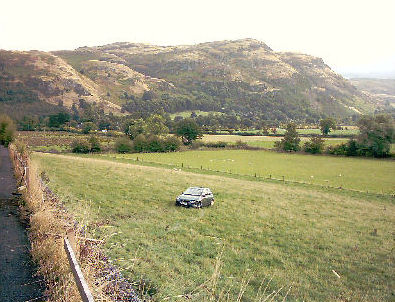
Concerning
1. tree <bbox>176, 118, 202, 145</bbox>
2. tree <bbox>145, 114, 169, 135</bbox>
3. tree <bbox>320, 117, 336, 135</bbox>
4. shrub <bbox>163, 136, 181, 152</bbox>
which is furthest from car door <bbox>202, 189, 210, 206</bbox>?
tree <bbox>320, 117, 336, 135</bbox>

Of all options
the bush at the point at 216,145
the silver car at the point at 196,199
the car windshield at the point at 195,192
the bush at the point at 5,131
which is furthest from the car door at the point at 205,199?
the bush at the point at 216,145

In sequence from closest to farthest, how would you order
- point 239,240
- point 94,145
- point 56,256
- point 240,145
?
point 56,256
point 239,240
point 94,145
point 240,145

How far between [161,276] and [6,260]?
500 cm

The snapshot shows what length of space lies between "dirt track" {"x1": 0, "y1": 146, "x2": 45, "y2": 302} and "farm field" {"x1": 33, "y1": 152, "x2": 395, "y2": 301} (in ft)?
7.33

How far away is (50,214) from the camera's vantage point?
10.8 metres

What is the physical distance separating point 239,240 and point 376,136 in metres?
80.9

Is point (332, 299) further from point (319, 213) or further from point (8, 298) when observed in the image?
point (319, 213)

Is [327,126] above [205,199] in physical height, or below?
below

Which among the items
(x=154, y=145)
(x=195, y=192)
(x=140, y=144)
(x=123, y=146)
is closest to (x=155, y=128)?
(x=154, y=145)

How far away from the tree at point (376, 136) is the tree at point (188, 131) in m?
46.6

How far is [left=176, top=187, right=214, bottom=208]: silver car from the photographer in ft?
81.1

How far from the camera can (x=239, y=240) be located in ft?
58.8

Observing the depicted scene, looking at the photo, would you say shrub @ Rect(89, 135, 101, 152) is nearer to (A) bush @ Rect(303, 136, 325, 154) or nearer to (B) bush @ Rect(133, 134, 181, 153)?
(B) bush @ Rect(133, 134, 181, 153)

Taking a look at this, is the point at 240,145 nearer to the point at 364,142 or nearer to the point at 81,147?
the point at 364,142
